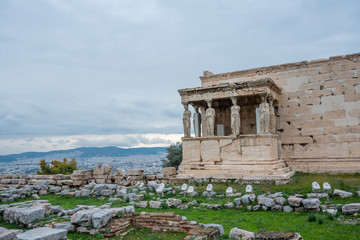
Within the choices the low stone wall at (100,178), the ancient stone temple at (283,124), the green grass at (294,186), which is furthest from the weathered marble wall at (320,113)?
the low stone wall at (100,178)

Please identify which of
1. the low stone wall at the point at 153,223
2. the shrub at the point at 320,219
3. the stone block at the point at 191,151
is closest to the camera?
the shrub at the point at 320,219

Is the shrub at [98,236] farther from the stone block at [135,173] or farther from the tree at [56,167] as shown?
the tree at [56,167]

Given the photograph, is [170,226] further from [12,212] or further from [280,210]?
[12,212]

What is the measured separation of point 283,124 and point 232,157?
13.2 ft

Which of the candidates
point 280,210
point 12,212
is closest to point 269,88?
point 280,210

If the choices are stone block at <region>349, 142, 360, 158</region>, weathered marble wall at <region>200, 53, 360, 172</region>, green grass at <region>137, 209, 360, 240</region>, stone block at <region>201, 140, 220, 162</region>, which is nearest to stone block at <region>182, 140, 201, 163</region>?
stone block at <region>201, 140, 220, 162</region>

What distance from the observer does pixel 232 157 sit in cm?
1494

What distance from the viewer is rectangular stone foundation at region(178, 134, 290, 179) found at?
14242 millimetres

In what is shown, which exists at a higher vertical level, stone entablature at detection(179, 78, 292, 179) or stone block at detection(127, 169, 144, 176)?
stone entablature at detection(179, 78, 292, 179)

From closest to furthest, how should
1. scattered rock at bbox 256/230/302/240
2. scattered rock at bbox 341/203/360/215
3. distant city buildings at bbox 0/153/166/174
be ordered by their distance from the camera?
scattered rock at bbox 256/230/302/240 < scattered rock at bbox 341/203/360/215 < distant city buildings at bbox 0/153/166/174

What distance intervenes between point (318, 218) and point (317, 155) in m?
9.98

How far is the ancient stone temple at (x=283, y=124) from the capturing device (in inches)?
580

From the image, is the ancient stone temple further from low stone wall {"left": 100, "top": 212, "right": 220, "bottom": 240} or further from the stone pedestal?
low stone wall {"left": 100, "top": 212, "right": 220, "bottom": 240}

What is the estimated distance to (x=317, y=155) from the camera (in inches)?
630
